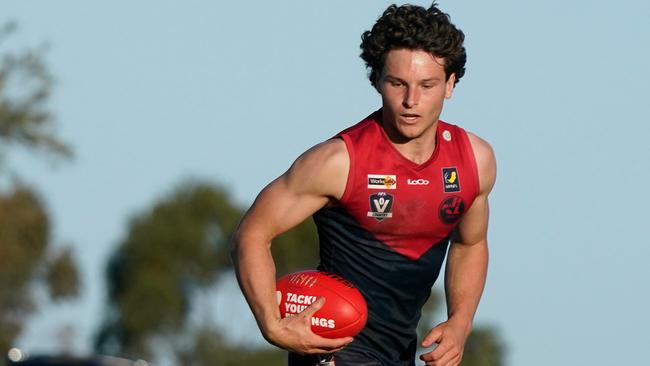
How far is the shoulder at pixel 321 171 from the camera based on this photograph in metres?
11.2

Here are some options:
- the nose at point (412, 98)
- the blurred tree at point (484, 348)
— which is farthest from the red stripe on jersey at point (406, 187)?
the blurred tree at point (484, 348)

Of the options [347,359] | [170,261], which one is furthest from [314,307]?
[170,261]

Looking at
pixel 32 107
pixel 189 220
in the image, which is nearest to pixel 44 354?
pixel 32 107

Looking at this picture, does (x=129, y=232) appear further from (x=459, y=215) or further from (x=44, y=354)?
(x=459, y=215)

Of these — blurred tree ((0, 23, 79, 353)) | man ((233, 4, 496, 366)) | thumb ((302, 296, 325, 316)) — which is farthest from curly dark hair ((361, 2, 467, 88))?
blurred tree ((0, 23, 79, 353))

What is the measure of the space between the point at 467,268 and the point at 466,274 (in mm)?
36

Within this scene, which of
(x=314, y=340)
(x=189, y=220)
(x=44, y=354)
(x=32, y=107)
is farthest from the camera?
(x=189, y=220)

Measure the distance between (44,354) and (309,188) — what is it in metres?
22.8

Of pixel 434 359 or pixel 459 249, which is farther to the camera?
pixel 459 249

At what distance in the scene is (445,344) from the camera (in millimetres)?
11508

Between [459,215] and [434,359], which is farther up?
[459,215]

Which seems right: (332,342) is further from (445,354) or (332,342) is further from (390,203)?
(390,203)

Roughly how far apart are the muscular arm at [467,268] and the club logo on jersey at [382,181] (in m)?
0.56

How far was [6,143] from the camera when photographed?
181ft
